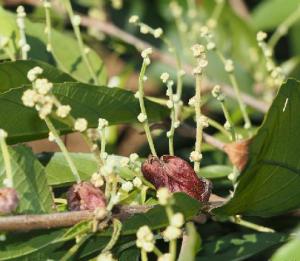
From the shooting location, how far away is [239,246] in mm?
1188

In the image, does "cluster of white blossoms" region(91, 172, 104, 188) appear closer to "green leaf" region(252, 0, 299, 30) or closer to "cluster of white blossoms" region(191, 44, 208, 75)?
"cluster of white blossoms" region(191, 44, 208, 75)

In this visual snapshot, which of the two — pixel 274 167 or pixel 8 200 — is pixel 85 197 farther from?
pixel 274 167

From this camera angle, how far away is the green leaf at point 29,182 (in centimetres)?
92

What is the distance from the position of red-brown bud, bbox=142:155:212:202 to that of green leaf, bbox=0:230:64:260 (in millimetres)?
150

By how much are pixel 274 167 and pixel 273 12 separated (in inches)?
46.2

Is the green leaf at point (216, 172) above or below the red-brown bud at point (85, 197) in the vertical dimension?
above

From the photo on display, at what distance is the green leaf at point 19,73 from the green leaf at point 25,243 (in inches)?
12.6

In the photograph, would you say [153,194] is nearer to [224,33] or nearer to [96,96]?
[96,96]

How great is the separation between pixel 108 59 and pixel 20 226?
1952 mm

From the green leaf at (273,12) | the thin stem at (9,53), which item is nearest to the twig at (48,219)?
the thin stem at (9,53)

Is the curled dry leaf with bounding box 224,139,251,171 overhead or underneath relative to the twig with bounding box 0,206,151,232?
underneath

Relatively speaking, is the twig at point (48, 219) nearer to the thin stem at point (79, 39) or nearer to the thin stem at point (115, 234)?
Result: the thin stem at point (115, 234)

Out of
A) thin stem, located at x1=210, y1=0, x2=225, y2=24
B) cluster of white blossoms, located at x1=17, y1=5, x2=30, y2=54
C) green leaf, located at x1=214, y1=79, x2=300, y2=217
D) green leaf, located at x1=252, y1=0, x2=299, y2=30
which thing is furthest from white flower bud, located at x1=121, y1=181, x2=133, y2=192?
green leaf, located at x1=252, y1=0, x2=299, y2=30

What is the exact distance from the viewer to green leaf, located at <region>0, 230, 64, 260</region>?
2.91 feet
